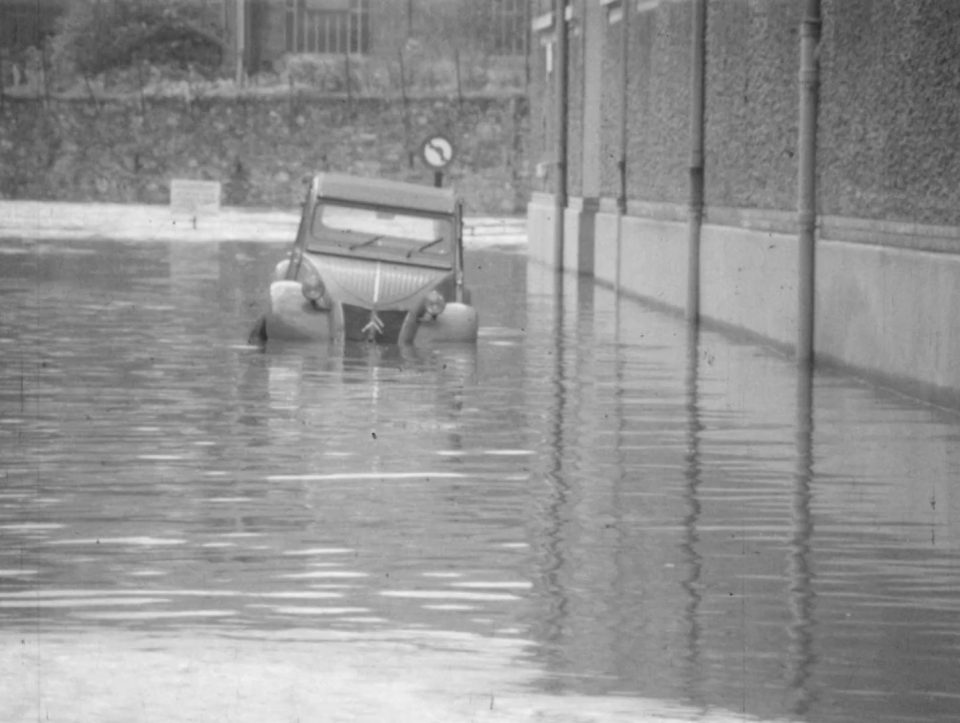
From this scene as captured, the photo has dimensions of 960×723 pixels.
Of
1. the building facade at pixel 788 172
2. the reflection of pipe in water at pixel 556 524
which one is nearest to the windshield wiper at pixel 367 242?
the reflection of pipe in water at pixel 556 524

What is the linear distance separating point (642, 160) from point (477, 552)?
73.0ft

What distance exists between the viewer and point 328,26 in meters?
79.2

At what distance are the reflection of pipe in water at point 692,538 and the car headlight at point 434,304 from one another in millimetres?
2848

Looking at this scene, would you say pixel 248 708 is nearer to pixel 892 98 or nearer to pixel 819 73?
pixel 892 98

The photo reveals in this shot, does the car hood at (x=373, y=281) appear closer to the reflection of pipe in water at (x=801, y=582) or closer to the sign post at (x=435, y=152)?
the reflection of pipe in water at (x=801, y=582)

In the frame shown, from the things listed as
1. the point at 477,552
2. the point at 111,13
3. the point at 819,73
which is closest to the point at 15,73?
the point at 111,13

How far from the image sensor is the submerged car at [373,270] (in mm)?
21266

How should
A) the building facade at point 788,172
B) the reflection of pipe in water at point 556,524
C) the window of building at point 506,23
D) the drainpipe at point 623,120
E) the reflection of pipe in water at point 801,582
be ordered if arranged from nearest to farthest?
the reflection of pipe in water at point 801,582, the reflection of pipe in water at point 556,524, the building facade at point 788,172, the drainpipe at point 623,120, the window of building at point 506,23

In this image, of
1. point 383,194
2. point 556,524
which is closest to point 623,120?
point 383,194

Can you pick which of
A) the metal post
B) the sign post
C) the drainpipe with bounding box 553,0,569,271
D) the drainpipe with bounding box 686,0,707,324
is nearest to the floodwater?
the drainpipe with bounding box 686,0,707,324

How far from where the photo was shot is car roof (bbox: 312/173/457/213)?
2245 centimetres

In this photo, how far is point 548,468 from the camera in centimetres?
1341

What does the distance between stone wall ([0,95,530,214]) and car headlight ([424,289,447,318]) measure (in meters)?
49.1

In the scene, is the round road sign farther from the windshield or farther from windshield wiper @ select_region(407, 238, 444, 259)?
windshield wiper @ select_region(407, 238, 444, 259)
